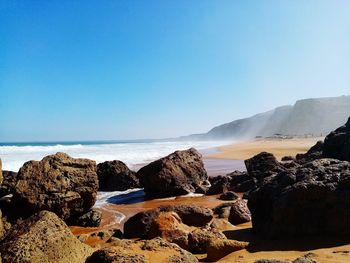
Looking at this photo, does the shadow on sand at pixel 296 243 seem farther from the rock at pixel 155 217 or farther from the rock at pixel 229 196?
the rock at pixel 229 196

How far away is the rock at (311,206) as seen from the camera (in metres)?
5.64

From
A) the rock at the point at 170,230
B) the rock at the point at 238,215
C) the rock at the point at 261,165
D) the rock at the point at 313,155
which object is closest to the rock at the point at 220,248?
the rock at the point at 170,230

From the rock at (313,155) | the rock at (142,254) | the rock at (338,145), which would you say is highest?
the rock at (338,145)

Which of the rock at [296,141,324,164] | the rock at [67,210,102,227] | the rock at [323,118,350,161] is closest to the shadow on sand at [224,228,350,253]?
the rock at [67,210,102,227]

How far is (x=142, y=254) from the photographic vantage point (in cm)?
422

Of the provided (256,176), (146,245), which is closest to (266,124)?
(256,176)

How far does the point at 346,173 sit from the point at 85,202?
5.86 m

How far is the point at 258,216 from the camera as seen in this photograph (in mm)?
6379

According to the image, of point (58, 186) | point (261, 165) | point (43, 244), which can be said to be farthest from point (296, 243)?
point (261, 165)

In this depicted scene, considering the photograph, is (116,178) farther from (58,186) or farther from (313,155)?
(313,155)

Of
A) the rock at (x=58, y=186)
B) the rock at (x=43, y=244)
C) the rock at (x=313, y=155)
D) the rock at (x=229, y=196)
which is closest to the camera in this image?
the rock at (x=43, y=244)

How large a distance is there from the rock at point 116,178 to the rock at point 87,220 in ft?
16.8

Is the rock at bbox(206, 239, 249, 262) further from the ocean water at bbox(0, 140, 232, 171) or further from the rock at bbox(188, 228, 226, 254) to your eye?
the ocean water at bbox(0, 140, 232, 171)

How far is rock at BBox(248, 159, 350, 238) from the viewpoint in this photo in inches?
222
